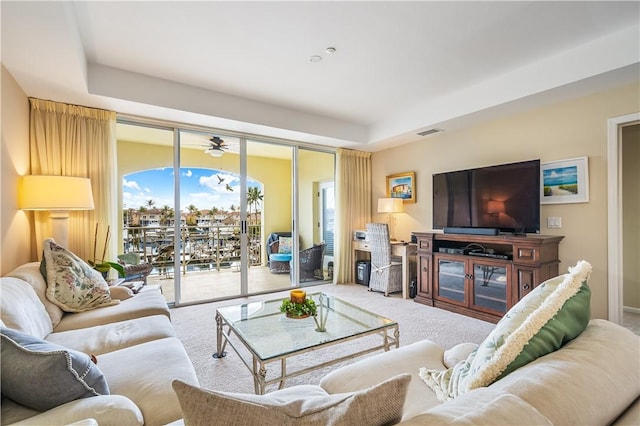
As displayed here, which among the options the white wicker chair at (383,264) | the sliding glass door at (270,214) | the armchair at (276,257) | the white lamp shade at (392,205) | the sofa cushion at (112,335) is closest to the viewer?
the sofa cushion at (112,335)

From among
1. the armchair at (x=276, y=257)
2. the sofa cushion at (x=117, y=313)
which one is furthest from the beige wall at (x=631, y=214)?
the sofa cushion at (x=117, y=313)

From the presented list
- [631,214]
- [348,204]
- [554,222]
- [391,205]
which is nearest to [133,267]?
[348,204]

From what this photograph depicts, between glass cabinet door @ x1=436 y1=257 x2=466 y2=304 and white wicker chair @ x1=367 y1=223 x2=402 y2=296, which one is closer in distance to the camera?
glass cabinet door @ x1=436 y1=257 x2=466 y2=304

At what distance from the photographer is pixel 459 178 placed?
3.82m

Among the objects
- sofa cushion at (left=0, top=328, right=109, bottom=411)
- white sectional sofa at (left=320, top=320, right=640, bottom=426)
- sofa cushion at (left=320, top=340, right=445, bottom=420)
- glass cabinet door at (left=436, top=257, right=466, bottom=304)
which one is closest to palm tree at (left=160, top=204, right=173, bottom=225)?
sofa cushion at (left=0, top=328, right=109, bottom=411)

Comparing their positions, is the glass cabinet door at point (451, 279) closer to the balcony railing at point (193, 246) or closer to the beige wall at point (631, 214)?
the beige wall at point (631, 214)

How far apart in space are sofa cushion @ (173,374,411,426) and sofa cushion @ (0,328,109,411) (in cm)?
79

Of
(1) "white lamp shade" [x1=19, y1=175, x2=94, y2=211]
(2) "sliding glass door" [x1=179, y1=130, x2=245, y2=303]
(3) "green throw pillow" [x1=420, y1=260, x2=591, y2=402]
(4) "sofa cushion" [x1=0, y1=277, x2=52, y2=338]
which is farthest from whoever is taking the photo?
(2) "sliding glass door" [x1=179, y1=130, x2=245, y2=303]

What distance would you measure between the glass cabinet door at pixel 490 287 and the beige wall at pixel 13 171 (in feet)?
14.5

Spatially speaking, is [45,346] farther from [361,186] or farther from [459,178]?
[361,186]

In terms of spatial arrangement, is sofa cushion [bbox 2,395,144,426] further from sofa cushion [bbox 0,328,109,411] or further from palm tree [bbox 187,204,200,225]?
palm tree [bbox 187,204,200,225]

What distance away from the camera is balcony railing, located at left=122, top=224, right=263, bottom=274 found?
3955 mm

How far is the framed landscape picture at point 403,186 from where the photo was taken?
15.5 ft

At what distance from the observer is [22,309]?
1.63 metres
